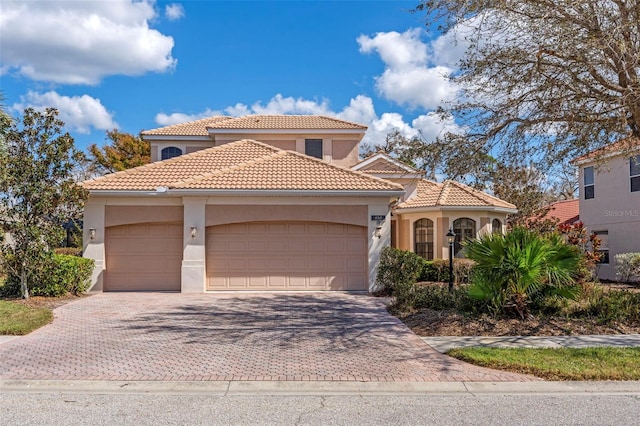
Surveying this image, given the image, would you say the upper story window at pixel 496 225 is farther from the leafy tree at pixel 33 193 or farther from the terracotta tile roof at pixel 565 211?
the leafy tree at pixel 33 193

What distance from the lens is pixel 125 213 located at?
16.2 meters

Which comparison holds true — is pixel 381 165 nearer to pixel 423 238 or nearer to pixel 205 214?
pixel 423 238

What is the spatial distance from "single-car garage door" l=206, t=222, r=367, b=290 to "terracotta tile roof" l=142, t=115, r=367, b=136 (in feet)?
27.2

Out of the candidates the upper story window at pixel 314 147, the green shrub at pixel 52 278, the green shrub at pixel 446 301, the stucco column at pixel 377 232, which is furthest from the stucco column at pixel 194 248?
the upper story window at pixel 314 147

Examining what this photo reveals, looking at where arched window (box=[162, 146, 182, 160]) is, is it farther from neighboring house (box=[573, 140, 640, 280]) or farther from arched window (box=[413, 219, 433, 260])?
neighboring house (box=[573, 140, 640, 280])

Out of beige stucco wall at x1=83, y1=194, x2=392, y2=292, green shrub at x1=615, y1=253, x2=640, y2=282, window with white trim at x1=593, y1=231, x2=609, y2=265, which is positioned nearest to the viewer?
beige stucco wall at x1=83, y1=194, x2=392, y2=292

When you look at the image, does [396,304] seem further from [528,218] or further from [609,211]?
[528,218]

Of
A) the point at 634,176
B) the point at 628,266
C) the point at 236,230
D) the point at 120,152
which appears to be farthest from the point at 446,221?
the point at 120,152

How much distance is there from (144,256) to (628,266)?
17.8 m

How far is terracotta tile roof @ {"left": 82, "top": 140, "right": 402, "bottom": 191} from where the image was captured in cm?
1606

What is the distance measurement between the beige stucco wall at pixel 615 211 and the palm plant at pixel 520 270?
37.4ft

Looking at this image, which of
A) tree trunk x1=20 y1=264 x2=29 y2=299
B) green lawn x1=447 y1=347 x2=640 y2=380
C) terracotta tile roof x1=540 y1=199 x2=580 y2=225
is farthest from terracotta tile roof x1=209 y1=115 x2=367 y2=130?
green lawn x1=447 y1=347 x2=640 y2=380

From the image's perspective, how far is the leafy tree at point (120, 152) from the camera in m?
34.9

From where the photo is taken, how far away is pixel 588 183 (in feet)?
78.1
